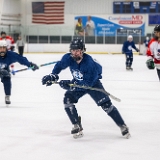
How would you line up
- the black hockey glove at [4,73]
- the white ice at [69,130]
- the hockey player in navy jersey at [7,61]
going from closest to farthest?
the white ice at [69,130] < the hockey player in navy jersey at [7,61] < the black hockey glove at [4,73]

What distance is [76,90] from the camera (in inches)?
168

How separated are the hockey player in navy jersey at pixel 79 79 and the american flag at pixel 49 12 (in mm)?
25025

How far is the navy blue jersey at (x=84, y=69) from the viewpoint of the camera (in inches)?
162

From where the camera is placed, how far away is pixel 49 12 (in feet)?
95.1

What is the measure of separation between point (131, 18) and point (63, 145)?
81.0ft

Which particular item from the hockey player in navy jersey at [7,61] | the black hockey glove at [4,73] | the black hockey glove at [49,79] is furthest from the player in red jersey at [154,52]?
the black hockey glove at [49,79]

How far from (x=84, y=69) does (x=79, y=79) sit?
6.2 inches

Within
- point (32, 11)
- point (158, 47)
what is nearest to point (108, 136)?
point (158, 47)

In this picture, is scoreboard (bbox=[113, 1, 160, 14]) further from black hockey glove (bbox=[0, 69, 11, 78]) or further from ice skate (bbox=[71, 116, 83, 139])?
ice skate (bbox=[71, 116, 83, 139])

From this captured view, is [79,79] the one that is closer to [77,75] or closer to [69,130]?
[77,75]

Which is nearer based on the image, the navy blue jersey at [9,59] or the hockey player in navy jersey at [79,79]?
the hockey player in navy jersey at [79,79]

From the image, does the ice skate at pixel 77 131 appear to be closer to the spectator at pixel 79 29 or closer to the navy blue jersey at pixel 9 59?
the navy blue jersey at pixel 9 59

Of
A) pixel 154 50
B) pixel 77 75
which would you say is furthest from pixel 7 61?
pixel 77 75

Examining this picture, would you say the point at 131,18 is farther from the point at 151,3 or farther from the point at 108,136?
the point at 108,136
